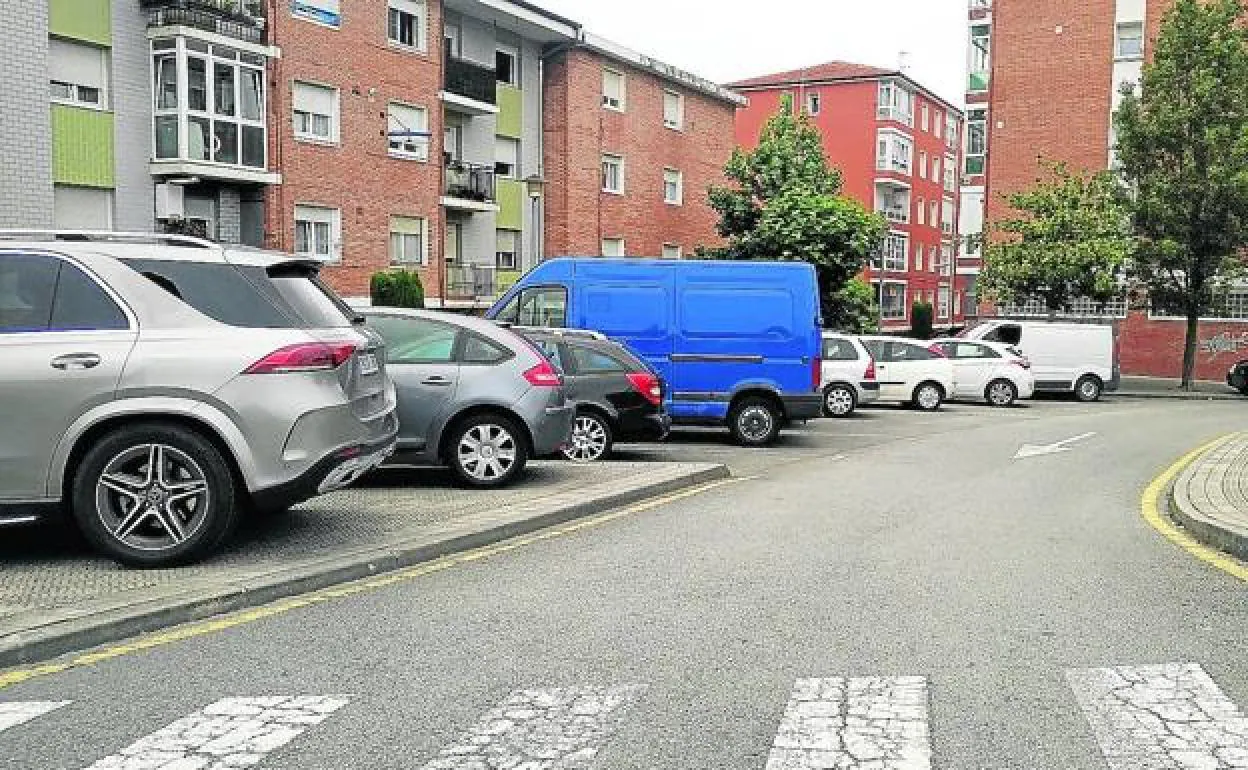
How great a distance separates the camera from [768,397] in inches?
626

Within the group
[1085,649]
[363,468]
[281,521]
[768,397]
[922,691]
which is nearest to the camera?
[922,691]

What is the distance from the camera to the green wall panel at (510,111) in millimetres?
33031

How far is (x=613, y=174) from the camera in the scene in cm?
3716

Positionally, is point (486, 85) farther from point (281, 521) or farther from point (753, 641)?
point (753, 641)

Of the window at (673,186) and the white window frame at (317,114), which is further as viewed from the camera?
the window at (673,186)

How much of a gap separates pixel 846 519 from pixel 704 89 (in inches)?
1346

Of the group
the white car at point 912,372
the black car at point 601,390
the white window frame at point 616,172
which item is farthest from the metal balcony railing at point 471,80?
the black car at point 601,390

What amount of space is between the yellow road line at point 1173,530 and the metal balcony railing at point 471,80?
21777 millimetres

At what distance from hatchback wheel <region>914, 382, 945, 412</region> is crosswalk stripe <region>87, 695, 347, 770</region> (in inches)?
871

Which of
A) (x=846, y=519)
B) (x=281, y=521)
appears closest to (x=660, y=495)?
(x=846, y=519)

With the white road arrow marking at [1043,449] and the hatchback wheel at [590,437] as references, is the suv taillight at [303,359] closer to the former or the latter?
the hatchback wheel at [590,437]

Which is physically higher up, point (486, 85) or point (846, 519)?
point (486, 85)

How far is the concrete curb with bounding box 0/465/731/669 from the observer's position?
5125 millimetres

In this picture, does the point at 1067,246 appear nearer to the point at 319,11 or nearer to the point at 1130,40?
the point at 1130,40
